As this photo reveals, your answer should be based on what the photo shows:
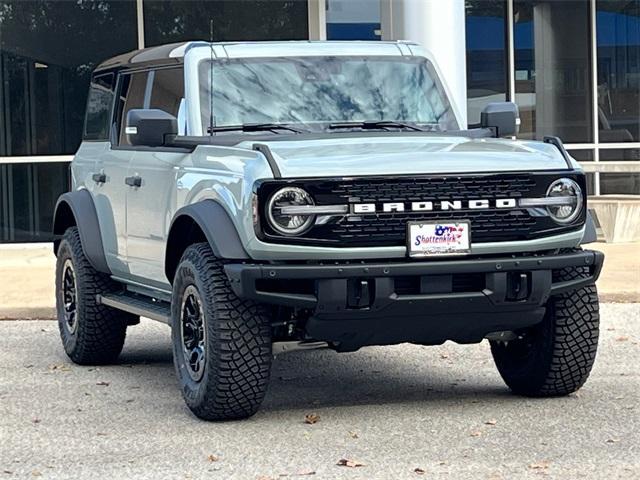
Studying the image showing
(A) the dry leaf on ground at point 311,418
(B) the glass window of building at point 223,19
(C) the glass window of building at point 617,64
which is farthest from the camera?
(C) the glass window of building at point 617,64

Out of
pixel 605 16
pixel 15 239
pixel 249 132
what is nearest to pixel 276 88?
pixel 249 132

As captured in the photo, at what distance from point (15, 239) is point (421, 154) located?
464 inches

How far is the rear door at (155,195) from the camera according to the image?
8.10 m

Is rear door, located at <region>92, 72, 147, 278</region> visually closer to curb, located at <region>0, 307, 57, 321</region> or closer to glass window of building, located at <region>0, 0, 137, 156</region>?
curb, located at <region>0, 307, 57, 321</region>

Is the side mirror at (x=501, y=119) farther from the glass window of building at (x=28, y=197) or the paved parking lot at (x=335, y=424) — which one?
the glass window of building at (x=28, y=197)

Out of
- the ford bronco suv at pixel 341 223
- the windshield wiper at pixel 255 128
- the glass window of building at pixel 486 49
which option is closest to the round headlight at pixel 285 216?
the ford bronco suv at pixel 341 223

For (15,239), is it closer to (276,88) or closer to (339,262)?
(276,88)

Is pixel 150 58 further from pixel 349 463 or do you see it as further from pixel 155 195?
pixel 349 463

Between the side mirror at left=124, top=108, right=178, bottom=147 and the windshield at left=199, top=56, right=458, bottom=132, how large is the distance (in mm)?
244

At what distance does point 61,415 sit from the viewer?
771 cm

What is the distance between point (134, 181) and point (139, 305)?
742 millimetres

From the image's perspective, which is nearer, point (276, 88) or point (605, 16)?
point (276, 88)

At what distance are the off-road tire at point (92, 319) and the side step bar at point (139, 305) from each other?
0.11 m

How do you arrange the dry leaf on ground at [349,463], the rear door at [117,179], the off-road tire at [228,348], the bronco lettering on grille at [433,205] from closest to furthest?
the dry leaf on ground at [349,463], the bronco lettering on grille at [433,205], the off-road tire at [228,348], the rear door at [117,179]
